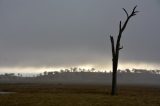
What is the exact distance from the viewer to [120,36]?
52500mm

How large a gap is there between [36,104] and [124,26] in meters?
22.2

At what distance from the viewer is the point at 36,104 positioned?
33344 mm

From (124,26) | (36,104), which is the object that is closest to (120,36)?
(124,26)

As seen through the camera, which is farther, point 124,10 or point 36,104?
point 124,10

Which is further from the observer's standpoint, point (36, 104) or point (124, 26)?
point (124, 26)

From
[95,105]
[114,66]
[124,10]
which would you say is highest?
[124,10]

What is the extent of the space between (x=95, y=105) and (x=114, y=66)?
20.3 metres

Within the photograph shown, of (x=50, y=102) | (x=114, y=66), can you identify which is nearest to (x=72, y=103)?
(x=50, y=102)

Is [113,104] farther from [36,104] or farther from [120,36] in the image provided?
[120,36]

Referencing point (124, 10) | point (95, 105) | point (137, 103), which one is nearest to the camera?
point (95, 105)

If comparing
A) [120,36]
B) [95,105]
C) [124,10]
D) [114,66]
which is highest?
[124,10]

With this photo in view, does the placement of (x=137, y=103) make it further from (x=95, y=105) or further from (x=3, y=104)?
(x=3, y=104)

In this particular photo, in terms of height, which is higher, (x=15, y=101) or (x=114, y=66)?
(x=114, y=66)

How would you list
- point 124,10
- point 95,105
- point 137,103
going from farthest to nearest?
point 124,10 → point 137,103 → point 95,105
